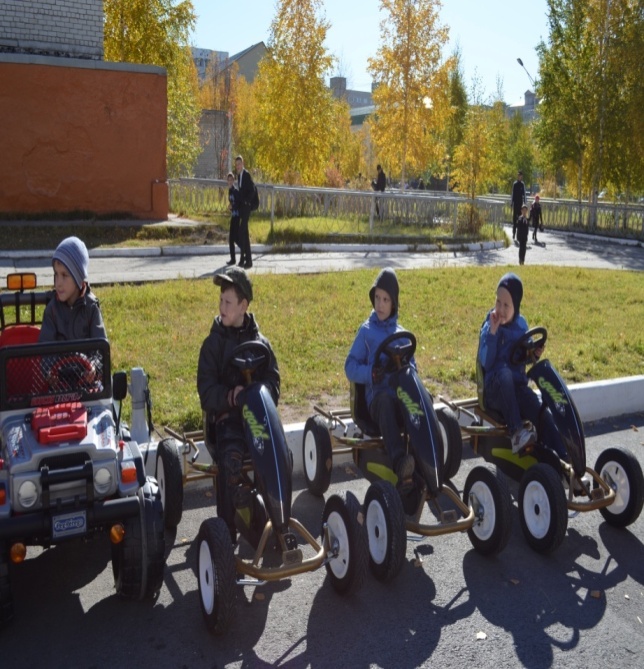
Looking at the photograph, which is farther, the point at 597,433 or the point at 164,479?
the point at 597,433

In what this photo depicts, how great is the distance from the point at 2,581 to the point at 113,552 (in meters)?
0.53

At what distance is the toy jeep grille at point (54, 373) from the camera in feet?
12.5

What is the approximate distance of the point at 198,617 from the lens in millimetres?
3746

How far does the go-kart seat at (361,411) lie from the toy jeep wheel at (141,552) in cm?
169

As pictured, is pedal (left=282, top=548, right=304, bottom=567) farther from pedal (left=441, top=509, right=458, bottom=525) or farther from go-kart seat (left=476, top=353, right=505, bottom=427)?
go-kart seat (left=476, top=353, right=505, bottom=427)

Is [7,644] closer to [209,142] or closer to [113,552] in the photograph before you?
[113,552]

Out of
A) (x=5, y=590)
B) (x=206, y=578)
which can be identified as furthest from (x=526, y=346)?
(x=5, y=590)

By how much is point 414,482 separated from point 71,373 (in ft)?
6.68

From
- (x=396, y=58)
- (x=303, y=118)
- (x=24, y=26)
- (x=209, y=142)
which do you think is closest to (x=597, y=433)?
(x=24, y=26)

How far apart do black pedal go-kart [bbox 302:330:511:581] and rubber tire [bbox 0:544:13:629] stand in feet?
6.01

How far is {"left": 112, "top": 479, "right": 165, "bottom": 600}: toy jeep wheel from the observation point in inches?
143

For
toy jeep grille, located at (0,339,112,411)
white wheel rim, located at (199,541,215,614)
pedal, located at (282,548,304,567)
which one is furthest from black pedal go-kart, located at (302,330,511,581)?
toy jeep grille, located at (0,339,112,411)

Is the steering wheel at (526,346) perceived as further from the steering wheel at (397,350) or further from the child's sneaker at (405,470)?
the child's sneaker at (405,470)

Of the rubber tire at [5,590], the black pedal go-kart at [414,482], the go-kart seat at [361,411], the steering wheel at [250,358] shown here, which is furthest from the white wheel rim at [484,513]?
the rubber tire at [5,590]
